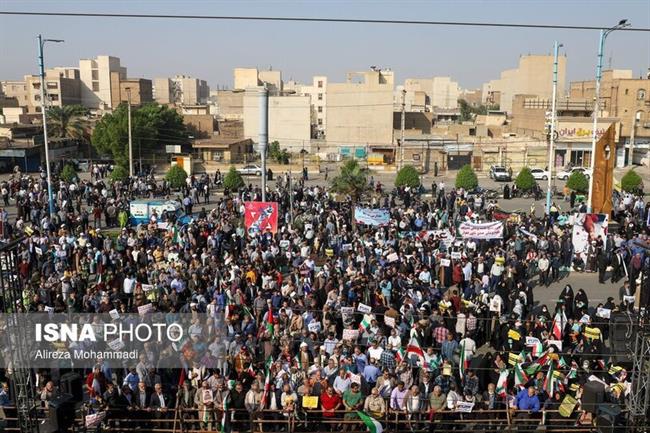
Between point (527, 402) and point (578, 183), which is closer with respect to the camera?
point (527, 402)

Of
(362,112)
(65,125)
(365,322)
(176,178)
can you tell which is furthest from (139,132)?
(365,322)

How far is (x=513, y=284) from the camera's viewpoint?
15320mm

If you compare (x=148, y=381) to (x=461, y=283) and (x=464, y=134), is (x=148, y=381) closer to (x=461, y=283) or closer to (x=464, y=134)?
(x=461, y=283)

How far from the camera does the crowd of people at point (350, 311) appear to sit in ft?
31.1

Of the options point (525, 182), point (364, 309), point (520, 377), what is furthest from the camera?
point (525, 182)

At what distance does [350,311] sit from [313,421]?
3.60m

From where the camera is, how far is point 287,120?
2628 inches

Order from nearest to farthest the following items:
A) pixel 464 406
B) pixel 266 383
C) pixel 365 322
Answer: pixel 464 406 < pixel 266 383 < pixel 365 322

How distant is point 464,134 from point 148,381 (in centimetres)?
5845

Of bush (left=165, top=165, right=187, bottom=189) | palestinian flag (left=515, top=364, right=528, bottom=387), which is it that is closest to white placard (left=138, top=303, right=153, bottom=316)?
palestinian flag (left=515, top=364, right=528, bottom=387)

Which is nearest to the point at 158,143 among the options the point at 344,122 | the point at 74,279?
the point at 344,122

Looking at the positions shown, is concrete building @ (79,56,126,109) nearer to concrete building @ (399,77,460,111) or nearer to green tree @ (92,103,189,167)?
green tree @ (92,103,189,167)

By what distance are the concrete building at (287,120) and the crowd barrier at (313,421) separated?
56.8 metres

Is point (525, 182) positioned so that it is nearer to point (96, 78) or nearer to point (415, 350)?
point (415, 350)
